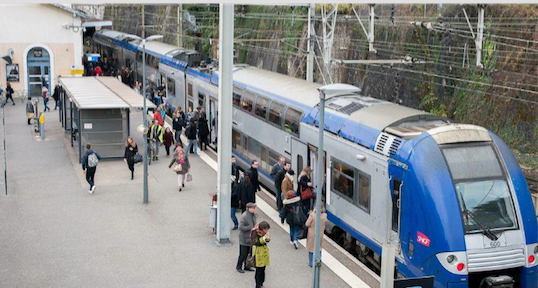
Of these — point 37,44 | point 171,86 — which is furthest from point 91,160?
point 37,44

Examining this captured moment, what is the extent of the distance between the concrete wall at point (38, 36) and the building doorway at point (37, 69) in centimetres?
28

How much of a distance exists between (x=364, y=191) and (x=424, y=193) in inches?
87.3

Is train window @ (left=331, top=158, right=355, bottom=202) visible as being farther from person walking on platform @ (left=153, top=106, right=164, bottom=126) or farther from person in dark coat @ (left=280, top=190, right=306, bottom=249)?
person walking on platform @ (left=153, top=106, right=164, bottom=126)

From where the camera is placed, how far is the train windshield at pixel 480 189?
11.4 m

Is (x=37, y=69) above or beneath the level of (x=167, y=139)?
above

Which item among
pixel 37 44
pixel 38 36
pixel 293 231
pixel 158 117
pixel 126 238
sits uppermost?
pixel 38 36

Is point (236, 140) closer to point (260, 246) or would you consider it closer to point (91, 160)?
point (91, 160)

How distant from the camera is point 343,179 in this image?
47.6 feet

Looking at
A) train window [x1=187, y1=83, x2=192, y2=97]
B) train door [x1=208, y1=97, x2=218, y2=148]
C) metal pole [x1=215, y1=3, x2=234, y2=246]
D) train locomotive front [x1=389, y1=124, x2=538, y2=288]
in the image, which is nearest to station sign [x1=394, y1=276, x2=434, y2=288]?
train locomotive front [x1=389, y1=124, x2=538, y2=288]

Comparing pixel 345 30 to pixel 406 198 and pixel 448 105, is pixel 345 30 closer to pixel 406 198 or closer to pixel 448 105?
pixel 448 105

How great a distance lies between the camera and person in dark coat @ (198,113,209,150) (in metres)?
25.3

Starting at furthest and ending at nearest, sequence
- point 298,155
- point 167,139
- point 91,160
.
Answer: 1. point 167,139
2. point 91,160
3. point 298,155

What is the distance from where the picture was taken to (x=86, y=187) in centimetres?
2078

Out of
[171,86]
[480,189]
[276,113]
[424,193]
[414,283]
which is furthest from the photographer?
[171,86]
